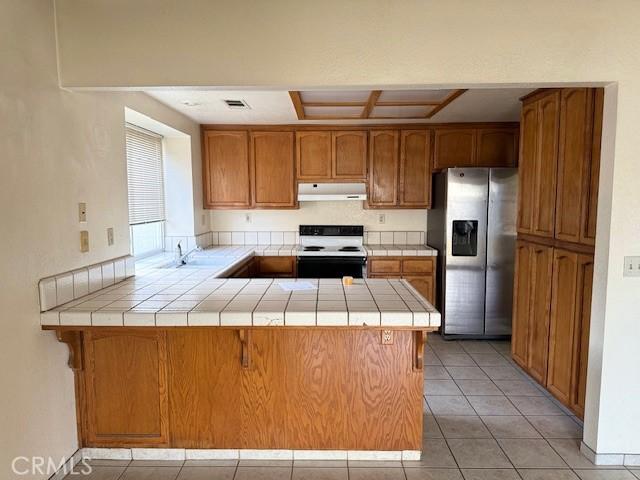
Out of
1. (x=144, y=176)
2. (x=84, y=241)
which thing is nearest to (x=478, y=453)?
(x=84, y=241)

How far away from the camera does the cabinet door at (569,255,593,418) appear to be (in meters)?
2.43

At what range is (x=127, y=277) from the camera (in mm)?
2762

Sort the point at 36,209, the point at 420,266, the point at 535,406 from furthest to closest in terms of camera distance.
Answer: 1. the point at 420,266
2. the point at 535,406
3. the point at 36,209

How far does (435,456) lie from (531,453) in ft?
1.81

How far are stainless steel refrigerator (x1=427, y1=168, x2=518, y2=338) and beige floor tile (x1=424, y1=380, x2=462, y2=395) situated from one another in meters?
1.04

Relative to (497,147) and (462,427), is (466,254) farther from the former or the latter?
(462,427)

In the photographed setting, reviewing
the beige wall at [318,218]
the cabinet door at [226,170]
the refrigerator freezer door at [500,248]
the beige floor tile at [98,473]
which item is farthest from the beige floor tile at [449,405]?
the cabinet door at [226,170]

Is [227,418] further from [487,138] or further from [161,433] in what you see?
[487,138]

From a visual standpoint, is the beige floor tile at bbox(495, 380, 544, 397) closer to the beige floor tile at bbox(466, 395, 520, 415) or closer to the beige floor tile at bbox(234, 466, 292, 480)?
the beige floor tile at bbox(466, 395, 520, 415)

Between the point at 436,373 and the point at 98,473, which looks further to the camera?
the point at 436,373

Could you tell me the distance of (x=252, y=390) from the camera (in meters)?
2.22

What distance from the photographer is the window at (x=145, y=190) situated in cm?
352

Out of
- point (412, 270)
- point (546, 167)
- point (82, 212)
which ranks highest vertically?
point (546, 167)

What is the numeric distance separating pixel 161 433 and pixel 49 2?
7.45ft
